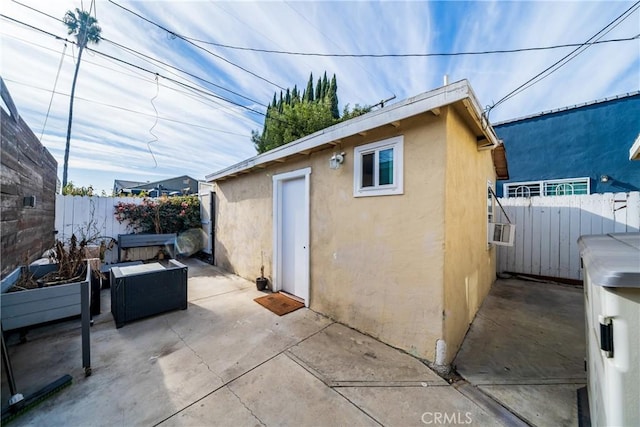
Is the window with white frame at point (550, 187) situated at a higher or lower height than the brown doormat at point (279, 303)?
higher

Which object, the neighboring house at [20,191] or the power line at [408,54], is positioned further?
the power line at [408,54]

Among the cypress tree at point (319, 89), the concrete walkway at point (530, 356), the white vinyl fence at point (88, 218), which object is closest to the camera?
the concrete walkway at point (530, 356)

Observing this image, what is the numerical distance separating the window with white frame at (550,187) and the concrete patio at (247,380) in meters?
7.74

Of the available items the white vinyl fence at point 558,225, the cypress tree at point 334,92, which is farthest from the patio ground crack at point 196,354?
the cypress tree at point 334,92

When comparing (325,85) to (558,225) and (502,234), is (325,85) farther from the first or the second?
(502,234)

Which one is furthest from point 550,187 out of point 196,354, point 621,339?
point 196,354

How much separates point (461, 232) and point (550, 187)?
8373 mm

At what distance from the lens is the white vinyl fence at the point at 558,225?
5000 millimetres

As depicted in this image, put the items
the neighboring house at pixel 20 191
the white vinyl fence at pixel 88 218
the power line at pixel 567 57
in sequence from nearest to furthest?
1. the neighboring house at pixel 20 191
2. the power line at pixel 567 57
3. the white vinyl fence at pixel 88 218

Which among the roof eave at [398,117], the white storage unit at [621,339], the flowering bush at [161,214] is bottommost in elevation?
the white storage unit at [621,339]

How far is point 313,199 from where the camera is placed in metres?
3.95

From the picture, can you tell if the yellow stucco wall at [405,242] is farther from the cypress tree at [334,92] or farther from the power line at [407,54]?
the cypress tree at [334,92]

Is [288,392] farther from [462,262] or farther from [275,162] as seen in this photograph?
[275,162]

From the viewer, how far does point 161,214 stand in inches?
295
